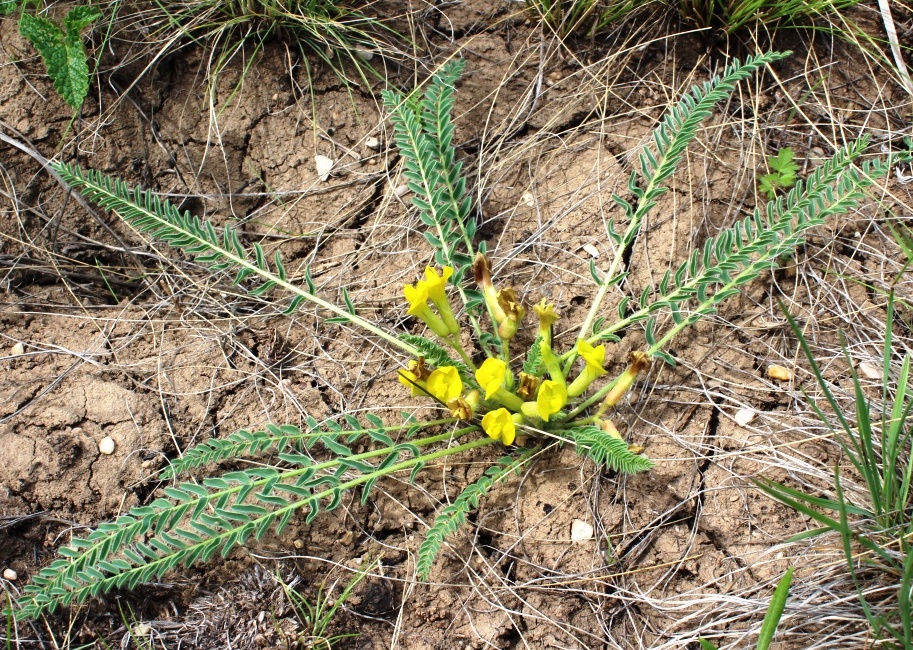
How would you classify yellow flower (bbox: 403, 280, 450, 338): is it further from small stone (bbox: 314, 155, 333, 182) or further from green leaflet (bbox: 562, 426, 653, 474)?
small stone (bbox: 314, 155, 333, 182)

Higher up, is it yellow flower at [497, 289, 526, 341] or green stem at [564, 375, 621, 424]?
yellow flower at [497, 289, 526, 341]

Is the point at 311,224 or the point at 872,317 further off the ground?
the point at 311,224

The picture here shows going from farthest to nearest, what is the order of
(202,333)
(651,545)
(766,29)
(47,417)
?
1. (766,29)
2. (202,333)
3. (47,417)
4. (651,545)

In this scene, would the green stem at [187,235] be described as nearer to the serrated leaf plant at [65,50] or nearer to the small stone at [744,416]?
the serrated leaf plant at [65,50]

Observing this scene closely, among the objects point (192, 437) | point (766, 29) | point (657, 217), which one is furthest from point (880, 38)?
point (192, 437)

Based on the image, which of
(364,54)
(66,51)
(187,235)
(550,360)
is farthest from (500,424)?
(66,51)

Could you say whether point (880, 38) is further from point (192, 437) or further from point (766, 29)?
point (192, 437)

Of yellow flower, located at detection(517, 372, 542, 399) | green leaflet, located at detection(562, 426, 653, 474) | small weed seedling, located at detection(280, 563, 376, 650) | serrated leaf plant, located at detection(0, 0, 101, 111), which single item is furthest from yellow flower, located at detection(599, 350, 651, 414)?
serrated leaf plant, located at detection(0, 0, 101, 111)
